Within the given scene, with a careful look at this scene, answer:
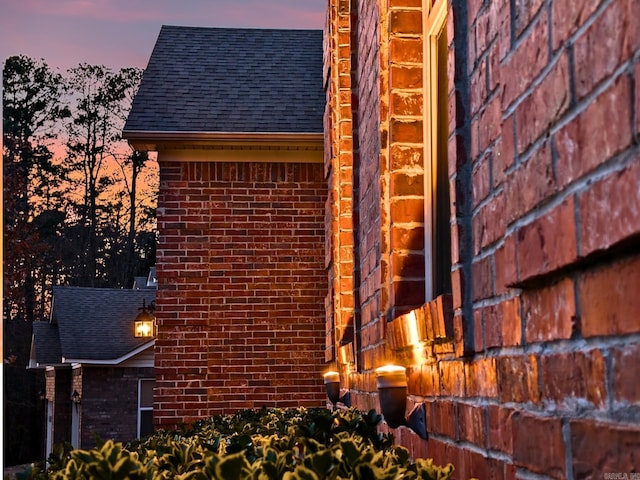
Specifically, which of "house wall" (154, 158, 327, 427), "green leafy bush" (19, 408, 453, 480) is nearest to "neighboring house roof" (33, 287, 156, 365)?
"house wall" (154, 158, 327, 427)

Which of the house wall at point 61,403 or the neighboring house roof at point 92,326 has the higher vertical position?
the neighboring house roof at point 92,326

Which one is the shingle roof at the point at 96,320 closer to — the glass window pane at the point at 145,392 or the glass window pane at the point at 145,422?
the glass window pane at the point at 145,392

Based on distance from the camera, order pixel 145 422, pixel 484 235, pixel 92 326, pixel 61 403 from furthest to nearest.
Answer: pixel 61 403, pixel 92 326, pixel 145 422, pixel 484 235

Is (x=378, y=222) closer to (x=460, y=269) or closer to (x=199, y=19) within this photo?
(x=460, y=269)

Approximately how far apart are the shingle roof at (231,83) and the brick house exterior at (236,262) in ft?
0.15

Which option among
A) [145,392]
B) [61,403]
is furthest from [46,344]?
[145,392]

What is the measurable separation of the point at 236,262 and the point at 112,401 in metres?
14.8

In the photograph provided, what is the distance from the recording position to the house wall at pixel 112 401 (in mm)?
23234

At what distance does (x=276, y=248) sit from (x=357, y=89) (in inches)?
182

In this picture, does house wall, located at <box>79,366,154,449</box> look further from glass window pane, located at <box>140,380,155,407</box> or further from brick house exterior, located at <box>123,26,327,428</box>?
brick house exterior, located at <box>123,26,327,428</box>

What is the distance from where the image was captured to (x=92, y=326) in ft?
80.2

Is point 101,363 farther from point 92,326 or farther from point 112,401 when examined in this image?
point 92,326

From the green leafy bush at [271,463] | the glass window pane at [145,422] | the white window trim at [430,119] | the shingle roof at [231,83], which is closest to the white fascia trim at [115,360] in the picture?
the glass window pane at [145,422]

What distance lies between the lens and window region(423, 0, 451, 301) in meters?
3.47
